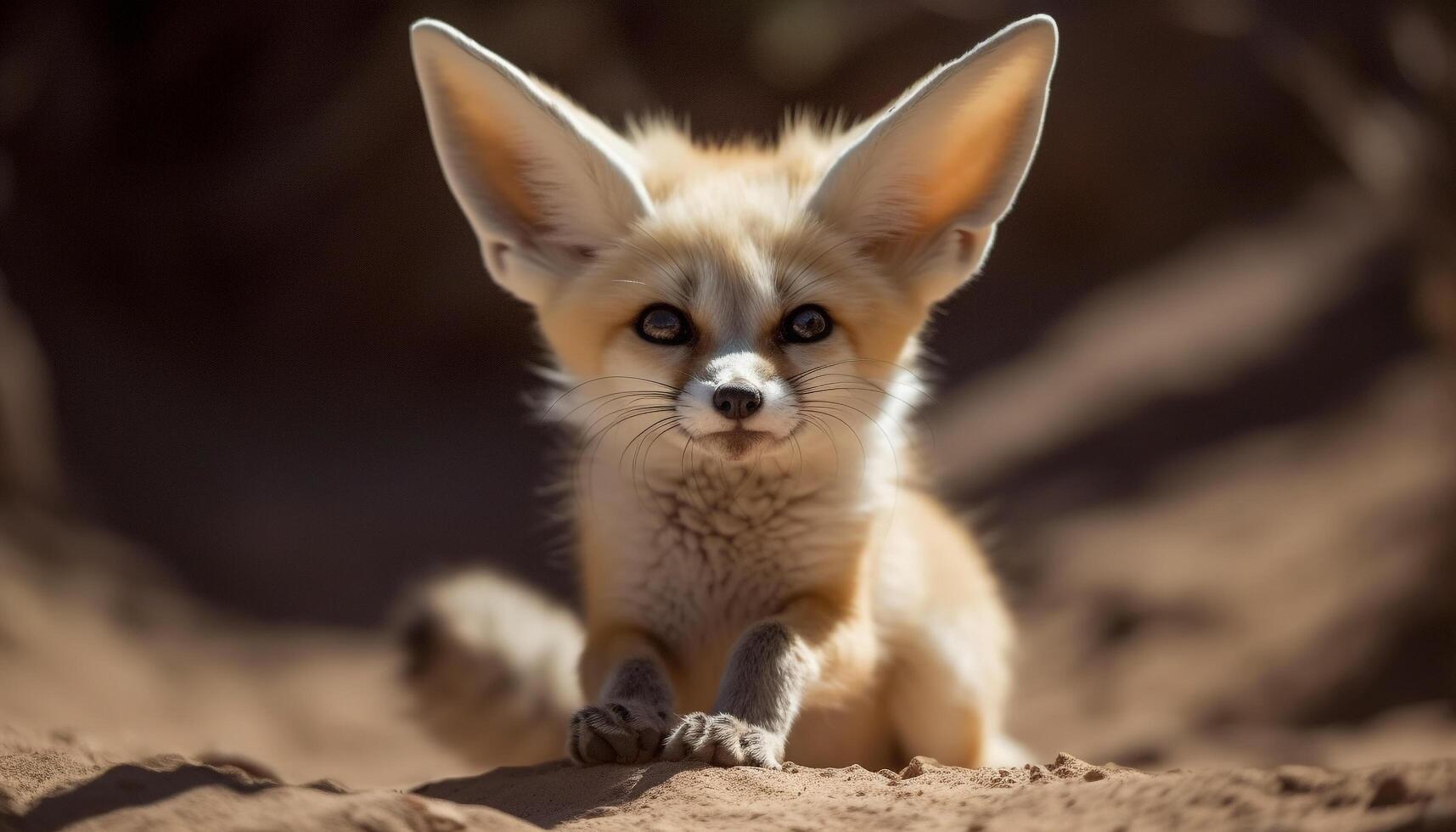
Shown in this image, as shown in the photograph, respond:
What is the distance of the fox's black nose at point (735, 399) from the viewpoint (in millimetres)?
2590

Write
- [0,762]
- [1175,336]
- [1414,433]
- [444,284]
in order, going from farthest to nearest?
[444,284], [1175,336], [1414,433], [0,762]

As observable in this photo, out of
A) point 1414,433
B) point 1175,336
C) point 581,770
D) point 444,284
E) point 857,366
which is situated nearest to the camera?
point 581,770

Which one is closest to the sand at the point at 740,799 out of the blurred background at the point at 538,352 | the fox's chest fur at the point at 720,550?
the fox's chest fur at the point at 720,550

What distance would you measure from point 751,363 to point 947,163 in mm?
788

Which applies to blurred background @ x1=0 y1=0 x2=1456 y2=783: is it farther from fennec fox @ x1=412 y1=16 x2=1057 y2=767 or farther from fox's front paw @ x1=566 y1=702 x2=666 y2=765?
fox's front paw @ x1=566 y1=702 x2=666 y2=765

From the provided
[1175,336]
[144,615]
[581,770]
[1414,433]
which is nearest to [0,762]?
[581,770]

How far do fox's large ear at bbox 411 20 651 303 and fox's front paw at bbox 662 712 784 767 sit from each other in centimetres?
116

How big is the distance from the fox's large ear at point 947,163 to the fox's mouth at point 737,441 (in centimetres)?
65

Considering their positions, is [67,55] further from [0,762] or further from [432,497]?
[0,762]

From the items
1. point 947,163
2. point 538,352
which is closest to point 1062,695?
point 947,163

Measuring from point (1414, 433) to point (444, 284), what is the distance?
6.09 meters

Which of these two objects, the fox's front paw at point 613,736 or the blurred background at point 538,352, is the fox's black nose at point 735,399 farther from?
the blurred background at point 538,352

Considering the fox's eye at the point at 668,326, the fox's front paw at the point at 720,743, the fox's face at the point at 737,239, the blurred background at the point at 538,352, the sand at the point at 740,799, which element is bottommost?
the sand at the point at 740,799

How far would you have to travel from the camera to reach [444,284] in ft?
29.0
